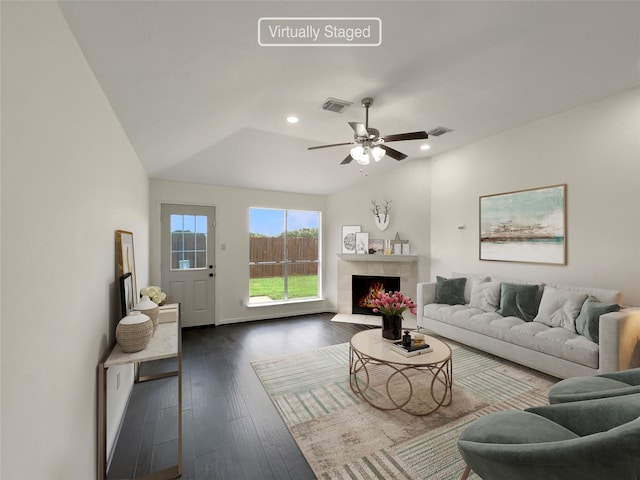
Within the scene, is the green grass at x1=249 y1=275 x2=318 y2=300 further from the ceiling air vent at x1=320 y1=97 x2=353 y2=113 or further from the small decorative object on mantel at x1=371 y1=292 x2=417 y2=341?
the ceiling air vent at x1=320 y1=97 x2=353 y2=113

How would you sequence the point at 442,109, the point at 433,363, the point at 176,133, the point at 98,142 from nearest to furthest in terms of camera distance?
1. the point at 98,142
2. the point at 433,363
3. the point at 176,133
4. the point at 442,109

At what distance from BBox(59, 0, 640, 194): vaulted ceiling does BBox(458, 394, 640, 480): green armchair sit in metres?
2.26

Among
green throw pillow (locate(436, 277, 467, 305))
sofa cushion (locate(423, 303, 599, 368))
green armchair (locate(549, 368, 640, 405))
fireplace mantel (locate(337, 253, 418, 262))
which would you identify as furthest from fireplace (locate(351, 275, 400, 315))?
green armchair (locate(549, 368, 640, 405))

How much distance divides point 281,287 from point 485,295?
3529 mm

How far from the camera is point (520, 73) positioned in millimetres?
2578

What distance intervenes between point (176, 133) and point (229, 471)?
2.97 metres

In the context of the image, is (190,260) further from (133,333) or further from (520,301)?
(520,301)

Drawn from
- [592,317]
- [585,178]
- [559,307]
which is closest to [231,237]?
[559,307]

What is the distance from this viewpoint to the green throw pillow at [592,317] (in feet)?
8.75

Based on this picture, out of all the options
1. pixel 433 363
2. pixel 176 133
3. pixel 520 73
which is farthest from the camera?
pixel 176 133

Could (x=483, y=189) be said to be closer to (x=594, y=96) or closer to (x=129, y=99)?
(x=594, y=96)

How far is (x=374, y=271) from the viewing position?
5.50 m

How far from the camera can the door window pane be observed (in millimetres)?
4820

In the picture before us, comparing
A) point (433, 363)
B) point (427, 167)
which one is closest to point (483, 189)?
point (427, 167)
